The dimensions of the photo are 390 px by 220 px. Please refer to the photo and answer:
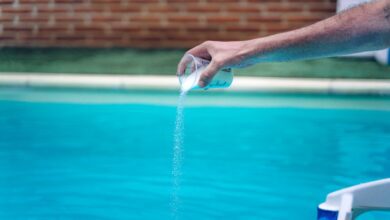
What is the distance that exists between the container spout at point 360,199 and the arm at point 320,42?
0.33 m

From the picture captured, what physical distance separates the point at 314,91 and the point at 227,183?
1976 millimetres

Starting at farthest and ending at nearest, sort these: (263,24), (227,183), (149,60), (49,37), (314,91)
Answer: (49,37) < (263,24) < (149,60) < (314,91) < (227,183)

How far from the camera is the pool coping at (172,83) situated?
518cm

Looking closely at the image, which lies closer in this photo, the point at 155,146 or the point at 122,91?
the point at 155,146

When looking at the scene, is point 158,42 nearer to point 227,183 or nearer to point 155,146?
point 155,146

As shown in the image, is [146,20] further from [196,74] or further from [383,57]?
[196,74]

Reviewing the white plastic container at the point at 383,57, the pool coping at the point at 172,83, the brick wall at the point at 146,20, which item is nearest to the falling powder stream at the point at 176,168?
the pool coping at the point at 172,83

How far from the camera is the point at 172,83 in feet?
17.6

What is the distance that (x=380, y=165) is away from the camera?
3746 mm

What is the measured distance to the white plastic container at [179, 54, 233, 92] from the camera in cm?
167

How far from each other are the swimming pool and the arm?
1548mm

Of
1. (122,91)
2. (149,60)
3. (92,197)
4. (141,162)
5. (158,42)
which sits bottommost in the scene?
(92,197)

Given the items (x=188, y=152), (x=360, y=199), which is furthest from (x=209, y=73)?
(x=188, y=152)

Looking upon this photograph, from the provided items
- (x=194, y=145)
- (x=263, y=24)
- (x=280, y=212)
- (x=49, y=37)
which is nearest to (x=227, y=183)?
(x=280, y=212)
